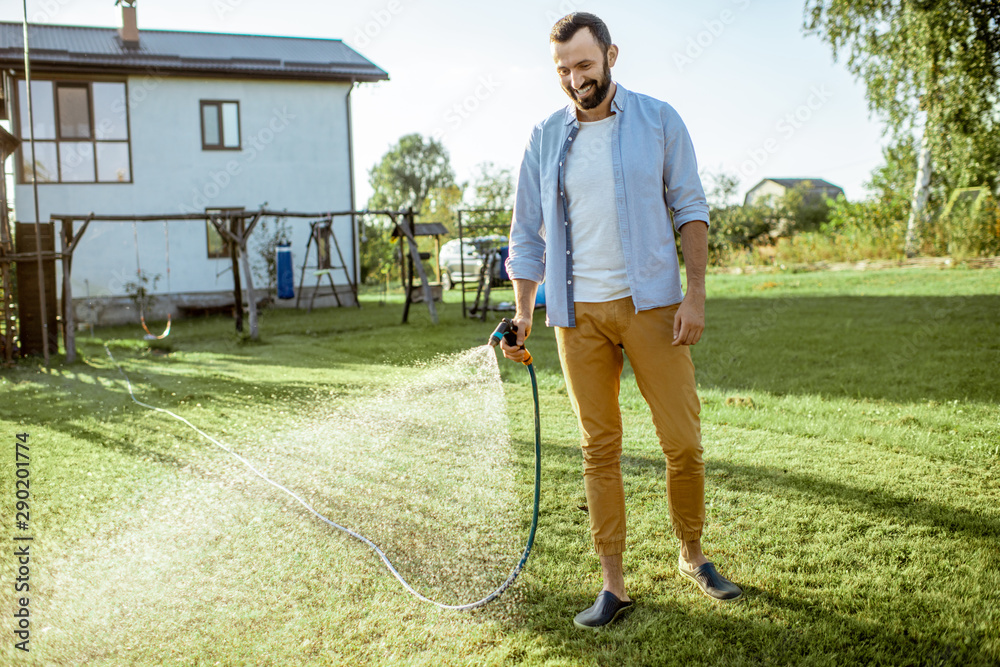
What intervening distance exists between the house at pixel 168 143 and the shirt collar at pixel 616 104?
636 inches

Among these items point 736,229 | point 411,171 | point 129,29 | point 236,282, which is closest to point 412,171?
point 411,171

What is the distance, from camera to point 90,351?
10.9 m

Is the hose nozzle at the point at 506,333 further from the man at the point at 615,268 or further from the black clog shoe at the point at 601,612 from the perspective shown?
the black clog shoe at the point at 601,612

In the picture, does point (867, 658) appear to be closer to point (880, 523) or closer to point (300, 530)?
point (880, 523)

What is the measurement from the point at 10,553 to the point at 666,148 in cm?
317

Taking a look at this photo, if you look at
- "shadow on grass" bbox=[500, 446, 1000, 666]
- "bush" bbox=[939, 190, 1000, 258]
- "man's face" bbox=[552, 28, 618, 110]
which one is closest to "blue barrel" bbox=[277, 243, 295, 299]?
"bush" bbox=[939, 190, 1000, 258]

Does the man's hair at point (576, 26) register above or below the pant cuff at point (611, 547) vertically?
above

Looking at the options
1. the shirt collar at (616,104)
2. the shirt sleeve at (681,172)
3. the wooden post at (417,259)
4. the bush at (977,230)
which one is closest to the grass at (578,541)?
the shirt sleeve at (681,172)

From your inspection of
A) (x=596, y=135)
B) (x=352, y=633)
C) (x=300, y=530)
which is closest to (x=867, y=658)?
(x=352, y=633)

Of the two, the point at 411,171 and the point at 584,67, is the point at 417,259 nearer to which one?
the point at 584,67

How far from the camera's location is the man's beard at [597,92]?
2.39 metres

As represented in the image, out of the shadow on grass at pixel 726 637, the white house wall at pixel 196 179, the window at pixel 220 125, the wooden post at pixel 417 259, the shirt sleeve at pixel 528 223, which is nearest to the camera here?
the shadow on grass at pixel 726 637

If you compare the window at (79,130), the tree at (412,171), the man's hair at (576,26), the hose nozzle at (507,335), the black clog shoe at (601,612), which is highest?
the tree at (412,171)

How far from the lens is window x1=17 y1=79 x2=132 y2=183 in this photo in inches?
662
